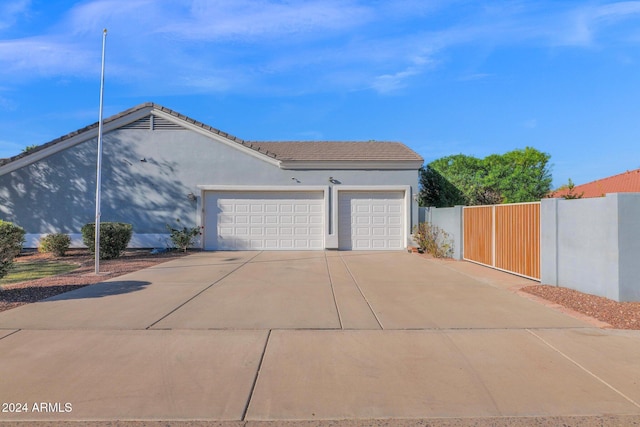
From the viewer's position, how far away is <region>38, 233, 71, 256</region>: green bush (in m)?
15.9

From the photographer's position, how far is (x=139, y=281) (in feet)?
33.1

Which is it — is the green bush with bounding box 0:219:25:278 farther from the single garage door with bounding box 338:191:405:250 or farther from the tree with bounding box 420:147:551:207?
the tree with bounding box 420:147:551:207

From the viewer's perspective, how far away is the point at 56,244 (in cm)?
1586

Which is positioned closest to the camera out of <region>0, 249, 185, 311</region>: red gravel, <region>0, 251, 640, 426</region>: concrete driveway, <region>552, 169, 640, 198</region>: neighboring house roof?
<region>0, 251, 640, 426</region>: concrete driveway

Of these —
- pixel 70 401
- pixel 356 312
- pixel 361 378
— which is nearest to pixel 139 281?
pixel 356 312

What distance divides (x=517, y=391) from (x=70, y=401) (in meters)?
4.35

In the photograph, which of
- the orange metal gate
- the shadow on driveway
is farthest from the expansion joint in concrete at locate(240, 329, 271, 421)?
the orange metal gate

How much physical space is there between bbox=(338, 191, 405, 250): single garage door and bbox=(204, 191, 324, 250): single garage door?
1.02 meters

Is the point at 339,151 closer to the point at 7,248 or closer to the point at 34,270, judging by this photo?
the point at 34,270

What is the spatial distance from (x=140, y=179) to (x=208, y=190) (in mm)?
2823

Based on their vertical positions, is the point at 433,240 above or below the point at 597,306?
above

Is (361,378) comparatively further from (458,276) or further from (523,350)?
(458,276)

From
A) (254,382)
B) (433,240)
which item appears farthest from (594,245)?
(433,240)

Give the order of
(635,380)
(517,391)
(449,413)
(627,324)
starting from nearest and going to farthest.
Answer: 1. (449,413)
2. (517,391)
3. (635,380)
4. (627,324)
